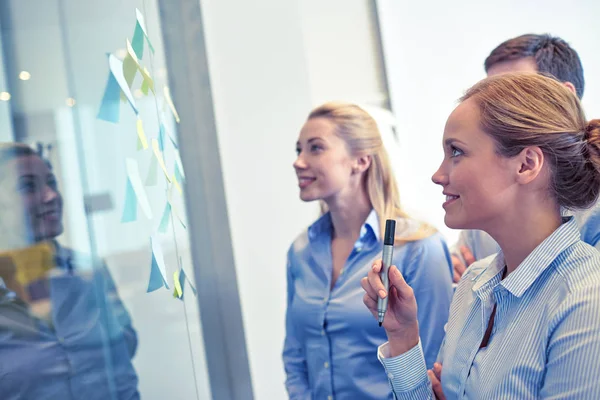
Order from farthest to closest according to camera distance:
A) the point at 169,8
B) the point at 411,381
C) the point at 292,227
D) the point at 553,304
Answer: the point at 292,227 < the point at 169,8 < the point at 411,381 < the point at 553,304

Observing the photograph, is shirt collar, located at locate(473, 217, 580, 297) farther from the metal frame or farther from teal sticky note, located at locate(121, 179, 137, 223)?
the metal frame

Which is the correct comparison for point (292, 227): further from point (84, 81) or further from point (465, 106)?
point (84, 81)

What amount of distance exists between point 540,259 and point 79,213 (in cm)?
83

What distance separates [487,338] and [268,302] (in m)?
1.55

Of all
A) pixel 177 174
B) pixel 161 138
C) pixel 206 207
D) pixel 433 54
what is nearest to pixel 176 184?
pixel 177 174

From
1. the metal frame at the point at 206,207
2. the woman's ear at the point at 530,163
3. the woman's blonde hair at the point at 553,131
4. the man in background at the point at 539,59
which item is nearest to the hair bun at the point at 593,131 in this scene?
the woman's blonde hair at the point at 553,131

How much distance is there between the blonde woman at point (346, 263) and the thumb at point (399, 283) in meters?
0.53

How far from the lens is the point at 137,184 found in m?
1.18

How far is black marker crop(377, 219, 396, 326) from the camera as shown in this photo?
1.24 meters

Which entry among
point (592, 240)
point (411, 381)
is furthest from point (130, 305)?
point (592, 240)

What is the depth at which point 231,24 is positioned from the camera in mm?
2648

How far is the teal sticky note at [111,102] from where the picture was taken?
1.00m

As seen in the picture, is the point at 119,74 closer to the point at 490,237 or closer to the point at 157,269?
the point at 157,269

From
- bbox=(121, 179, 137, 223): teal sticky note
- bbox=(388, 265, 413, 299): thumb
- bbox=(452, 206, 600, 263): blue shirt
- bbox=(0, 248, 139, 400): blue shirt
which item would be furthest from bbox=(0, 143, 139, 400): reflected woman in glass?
bbox=(452, 206, 600, 263): blue shirt
